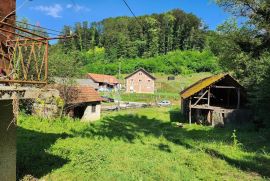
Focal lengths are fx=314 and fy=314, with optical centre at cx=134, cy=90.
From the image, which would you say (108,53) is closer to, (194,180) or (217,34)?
(217,34)

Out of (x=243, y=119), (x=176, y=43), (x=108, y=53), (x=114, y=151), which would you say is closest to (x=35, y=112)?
(x=114, y=151)

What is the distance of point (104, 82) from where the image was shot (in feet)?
274

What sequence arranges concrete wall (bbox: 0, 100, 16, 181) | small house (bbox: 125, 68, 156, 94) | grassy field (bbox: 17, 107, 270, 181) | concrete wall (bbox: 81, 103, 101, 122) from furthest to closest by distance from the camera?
1. small house (bbox: 125, 68, 156, 94)
2. concrete wall (bbox: 81, 103, 101, 122)
3. grassy field (bbox: 17, 107, 270, 181)
4. concrete wall (bbox: 0, 100, 16, 181)

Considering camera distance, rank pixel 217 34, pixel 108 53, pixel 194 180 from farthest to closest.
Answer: pixel 108 53, pixel 217 34, pixel 194 180

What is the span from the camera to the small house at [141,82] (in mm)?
80688

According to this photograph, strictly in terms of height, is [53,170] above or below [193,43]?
below

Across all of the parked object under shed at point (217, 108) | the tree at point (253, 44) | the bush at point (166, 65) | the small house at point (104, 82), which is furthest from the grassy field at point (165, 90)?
the tree at point (253, 44)

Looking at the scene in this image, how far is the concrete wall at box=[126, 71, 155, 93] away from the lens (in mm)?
80812

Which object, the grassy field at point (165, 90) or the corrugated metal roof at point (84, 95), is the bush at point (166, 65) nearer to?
the grassy field at point (165, 90)

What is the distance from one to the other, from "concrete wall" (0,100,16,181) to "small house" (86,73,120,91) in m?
70.0

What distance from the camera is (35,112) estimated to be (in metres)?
29.4

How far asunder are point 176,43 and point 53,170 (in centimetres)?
12051

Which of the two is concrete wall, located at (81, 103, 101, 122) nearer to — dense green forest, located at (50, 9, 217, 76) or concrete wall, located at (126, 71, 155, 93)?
concrete wall, located at (126, 71, 155, 93)

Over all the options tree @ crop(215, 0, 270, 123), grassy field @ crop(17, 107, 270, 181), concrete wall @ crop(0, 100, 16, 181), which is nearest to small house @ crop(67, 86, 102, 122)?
grassy field @ crop(17, 107, 270, 181)
